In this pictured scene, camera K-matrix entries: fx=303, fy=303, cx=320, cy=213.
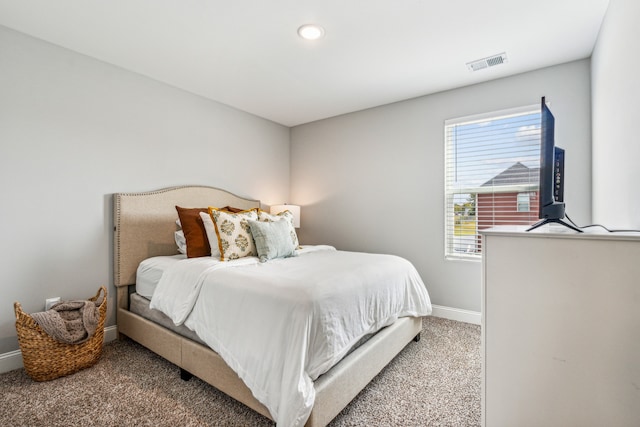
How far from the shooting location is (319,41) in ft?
7.57

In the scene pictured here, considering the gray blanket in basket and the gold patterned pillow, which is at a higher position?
the gold patterned pillow

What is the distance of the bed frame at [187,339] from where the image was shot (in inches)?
62.3

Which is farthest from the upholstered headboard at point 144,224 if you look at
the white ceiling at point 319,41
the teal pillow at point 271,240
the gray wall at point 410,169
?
the gray wall at point 410,169

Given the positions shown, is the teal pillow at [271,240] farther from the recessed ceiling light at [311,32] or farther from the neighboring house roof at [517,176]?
the neighboring house roof at [517,176]

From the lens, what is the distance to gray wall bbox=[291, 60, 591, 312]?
2611 mm

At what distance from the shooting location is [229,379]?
1694 millimetres

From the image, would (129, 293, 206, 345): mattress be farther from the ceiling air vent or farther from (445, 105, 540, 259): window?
the ceiling air vent

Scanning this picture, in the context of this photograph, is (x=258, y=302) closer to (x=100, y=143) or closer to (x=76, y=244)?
(x=76, y=244)

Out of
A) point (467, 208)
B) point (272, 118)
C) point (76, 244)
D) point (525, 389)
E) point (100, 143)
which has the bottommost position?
point (525, 389)

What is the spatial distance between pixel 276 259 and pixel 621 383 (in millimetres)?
2058

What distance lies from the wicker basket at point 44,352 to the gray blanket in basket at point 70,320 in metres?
0.05

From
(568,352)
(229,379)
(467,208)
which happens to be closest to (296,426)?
(229,379)

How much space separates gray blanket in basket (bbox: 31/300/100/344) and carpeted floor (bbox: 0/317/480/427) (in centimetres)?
29

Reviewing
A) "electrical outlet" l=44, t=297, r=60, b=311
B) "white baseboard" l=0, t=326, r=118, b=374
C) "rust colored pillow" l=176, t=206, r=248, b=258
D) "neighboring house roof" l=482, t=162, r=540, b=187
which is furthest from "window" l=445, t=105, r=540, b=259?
"white baseboard" l=0, t=326, r=118, b=374
